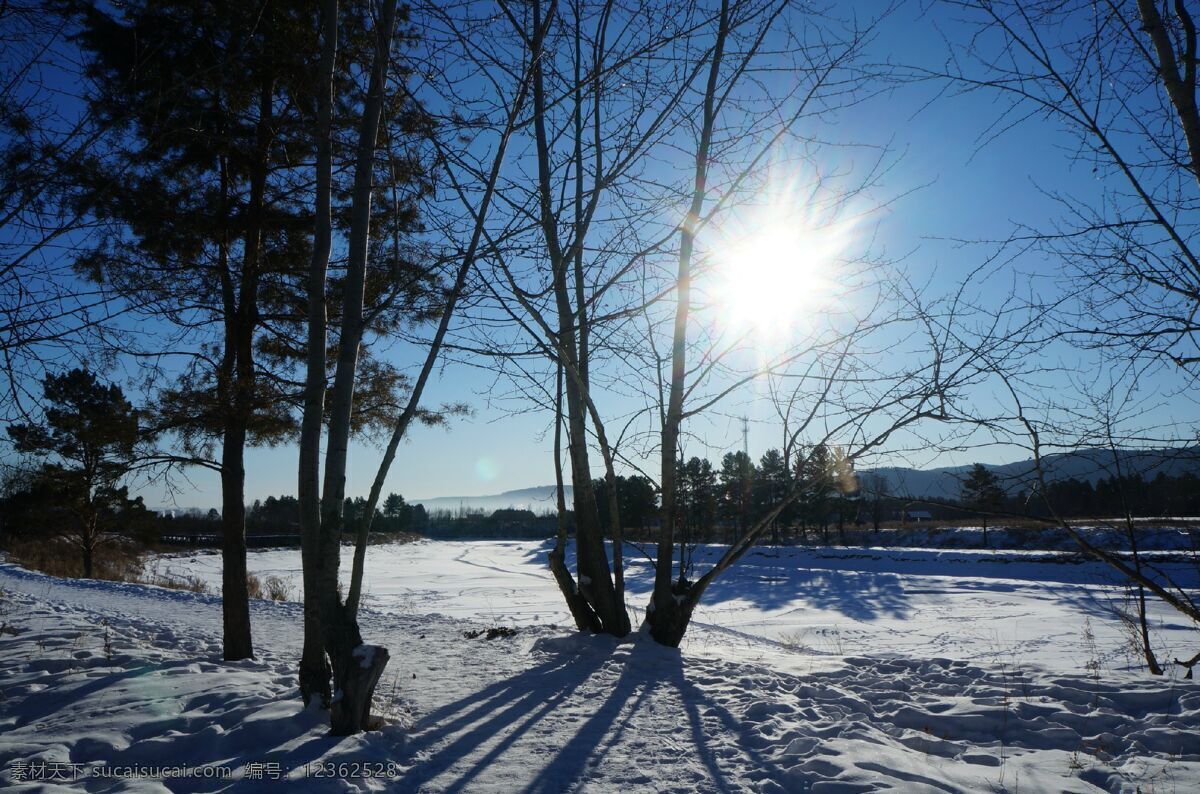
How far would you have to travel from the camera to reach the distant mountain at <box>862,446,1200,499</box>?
436 centimetres

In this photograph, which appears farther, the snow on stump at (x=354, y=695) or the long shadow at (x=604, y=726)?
the snow on stump at (x=354, y=695)

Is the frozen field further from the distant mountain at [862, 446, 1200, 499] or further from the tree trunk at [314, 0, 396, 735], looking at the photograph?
the tree trunk at [314, 0, 396, 735]

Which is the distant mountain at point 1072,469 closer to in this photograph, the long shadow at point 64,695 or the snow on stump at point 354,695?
the snow on stump at point 354,695

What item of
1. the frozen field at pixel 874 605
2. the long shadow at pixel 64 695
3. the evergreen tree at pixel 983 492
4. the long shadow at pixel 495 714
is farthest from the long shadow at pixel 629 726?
the long shadow at pixel 64 695

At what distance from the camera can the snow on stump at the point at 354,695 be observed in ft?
11.7

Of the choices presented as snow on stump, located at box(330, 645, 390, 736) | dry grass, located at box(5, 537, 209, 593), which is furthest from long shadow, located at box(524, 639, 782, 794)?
dry grass, located at box(5, 537, 209, 593)

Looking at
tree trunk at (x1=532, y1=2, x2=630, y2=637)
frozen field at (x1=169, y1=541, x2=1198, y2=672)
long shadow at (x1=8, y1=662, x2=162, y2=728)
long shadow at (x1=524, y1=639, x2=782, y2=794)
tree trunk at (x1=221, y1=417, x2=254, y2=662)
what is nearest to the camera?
long shadow at (x1=524, y1=639, x2=782, y2=794)

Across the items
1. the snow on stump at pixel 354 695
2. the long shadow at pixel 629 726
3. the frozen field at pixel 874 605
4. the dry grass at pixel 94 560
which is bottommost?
the frozen field at pixel 874 605

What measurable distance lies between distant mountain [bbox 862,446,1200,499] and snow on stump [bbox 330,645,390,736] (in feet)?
14.1

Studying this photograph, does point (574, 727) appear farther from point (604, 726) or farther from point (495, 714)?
point (495, 714)

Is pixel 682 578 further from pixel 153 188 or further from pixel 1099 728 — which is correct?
pixel 153 188

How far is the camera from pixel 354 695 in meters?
3.59

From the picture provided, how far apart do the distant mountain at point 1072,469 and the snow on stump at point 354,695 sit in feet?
14.1

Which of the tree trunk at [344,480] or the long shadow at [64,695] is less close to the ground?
the tree trunk at [344,480]
